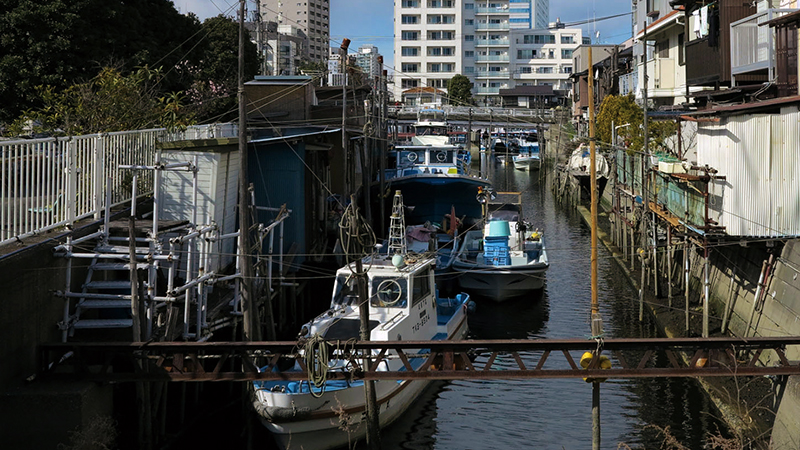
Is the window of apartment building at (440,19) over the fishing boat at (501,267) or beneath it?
over

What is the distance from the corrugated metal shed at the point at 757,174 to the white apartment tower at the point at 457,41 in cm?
7966

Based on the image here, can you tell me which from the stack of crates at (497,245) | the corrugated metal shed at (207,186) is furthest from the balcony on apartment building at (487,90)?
the corrugated metal shed at (207,186)

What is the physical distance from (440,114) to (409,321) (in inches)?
2013

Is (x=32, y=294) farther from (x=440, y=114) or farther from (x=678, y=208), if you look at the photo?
(x=440, y=114)

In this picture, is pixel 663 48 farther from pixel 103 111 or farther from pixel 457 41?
pixel 457 41

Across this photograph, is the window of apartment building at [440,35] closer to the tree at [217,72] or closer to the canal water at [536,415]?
the tree at [217,72]

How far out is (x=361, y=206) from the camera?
34.4 m

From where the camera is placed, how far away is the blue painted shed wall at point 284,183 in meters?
21.8

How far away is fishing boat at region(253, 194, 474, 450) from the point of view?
533 inches

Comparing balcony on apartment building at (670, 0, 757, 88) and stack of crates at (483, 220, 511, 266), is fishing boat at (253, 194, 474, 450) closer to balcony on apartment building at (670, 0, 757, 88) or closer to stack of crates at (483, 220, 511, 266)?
stack of crates at (483, 220, 511, 266)

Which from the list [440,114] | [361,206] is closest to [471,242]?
[361,206]

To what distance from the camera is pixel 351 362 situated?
12.2 m

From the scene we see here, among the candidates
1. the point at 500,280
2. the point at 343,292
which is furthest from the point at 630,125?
the point at 343,292

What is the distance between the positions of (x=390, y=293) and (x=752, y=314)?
7439 millimetres
